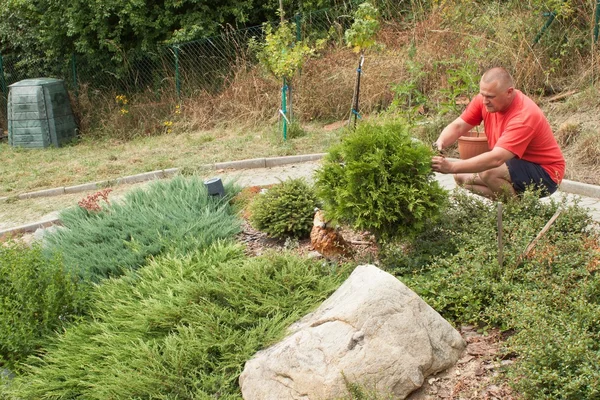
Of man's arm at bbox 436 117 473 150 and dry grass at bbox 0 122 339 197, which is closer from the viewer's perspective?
man's arm at bbox 436 117 473 150

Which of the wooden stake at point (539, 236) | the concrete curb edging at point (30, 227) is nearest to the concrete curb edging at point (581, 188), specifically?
the wooden stake at point (539, 236)

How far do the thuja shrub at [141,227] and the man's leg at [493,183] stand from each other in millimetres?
1999

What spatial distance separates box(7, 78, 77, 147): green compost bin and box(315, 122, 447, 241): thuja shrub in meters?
9.82

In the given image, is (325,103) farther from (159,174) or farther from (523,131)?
(523,131)

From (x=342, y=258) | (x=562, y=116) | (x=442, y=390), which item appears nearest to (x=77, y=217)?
(x=342, y=258)

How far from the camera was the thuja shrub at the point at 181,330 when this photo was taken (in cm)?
386

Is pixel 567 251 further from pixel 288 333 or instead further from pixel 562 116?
pixel 562 116

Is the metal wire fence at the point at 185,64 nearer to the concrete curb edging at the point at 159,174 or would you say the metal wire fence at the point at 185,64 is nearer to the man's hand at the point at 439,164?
the concrete curb edging at the point at 159,174

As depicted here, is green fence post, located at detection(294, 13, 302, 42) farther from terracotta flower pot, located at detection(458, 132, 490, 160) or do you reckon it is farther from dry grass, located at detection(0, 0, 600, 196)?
terracotta flower pot, located at detection(458, 132, 490, 160)

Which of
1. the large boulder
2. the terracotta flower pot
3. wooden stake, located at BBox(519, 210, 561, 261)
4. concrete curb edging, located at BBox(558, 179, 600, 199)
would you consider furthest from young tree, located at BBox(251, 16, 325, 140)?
the large boulder

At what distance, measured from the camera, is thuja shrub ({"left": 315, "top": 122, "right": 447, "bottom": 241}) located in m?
4.46

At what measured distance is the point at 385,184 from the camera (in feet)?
14.6

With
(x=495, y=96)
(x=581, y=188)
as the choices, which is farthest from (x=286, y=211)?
(x=581, y=188)

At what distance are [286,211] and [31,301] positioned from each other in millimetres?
2041
